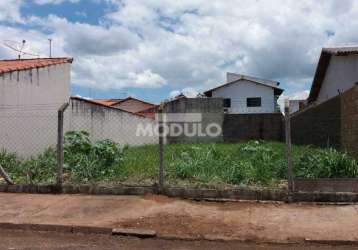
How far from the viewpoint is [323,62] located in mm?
25250

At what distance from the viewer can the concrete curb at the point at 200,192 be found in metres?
8.20

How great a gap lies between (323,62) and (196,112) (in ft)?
32.1

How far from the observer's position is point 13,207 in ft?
26.7

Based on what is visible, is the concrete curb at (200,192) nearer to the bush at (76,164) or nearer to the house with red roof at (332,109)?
the bush at (76,164)

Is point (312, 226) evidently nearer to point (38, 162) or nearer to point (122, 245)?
point (122, 245)

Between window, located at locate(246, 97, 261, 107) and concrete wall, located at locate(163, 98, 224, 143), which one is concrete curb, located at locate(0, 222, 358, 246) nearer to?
concrete wall, located at locate(163, 98, 224, 143)

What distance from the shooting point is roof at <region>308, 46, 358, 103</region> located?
20.7 m

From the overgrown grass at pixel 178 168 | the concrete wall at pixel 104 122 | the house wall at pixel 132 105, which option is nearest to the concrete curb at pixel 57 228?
the overgrown grass at pixel 178 168

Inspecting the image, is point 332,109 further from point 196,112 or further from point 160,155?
point 196,112

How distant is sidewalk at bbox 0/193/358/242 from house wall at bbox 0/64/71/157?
5.95 metres

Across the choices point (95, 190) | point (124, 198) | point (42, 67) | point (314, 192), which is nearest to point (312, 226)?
point (314, 192)

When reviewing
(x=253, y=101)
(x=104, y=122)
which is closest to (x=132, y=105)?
(x=253, y=101)

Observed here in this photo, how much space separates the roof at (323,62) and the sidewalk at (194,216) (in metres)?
14.1

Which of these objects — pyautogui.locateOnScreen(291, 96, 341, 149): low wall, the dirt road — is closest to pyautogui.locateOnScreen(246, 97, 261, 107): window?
pyautogui.locateOnScreen(291, 96, 341, 149): low wall
